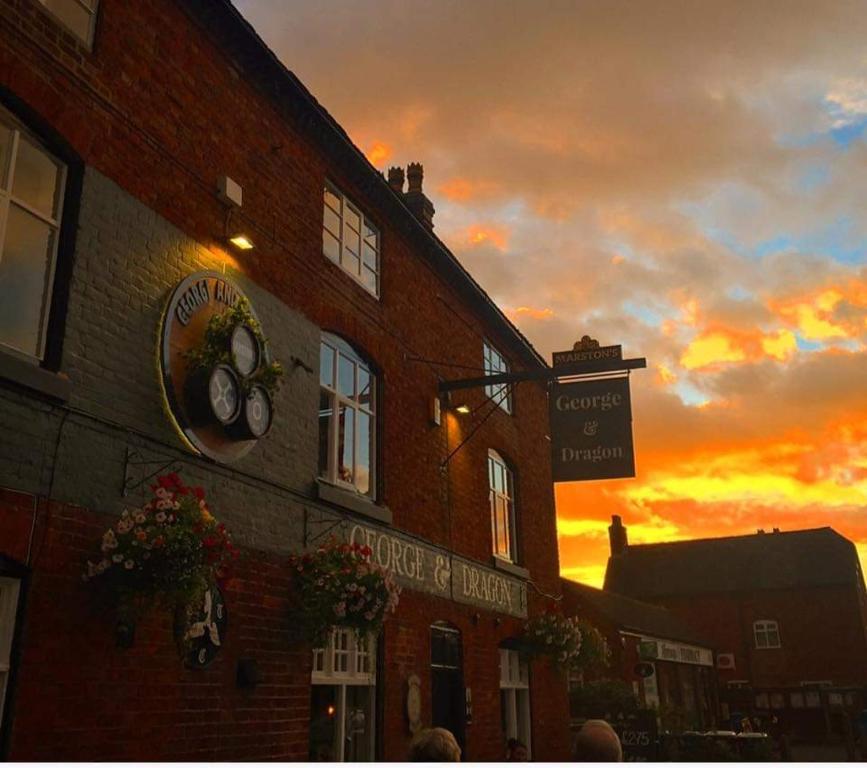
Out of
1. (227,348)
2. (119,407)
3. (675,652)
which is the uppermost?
(227,348)

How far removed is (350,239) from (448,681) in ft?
21.4

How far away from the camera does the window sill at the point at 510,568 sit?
15.2 m

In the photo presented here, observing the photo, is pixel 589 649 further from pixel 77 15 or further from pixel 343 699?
pixel 77 15

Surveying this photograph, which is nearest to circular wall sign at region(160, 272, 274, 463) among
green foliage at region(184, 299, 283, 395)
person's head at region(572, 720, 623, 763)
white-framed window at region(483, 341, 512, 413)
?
green foliage at region(184, 299, 283, 395)

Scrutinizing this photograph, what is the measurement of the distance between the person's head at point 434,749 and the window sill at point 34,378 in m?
3.73

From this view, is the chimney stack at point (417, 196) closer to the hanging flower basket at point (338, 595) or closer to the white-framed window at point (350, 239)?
the white-framed window at point (350, 239)

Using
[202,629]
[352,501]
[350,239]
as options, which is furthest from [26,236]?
[350,239]

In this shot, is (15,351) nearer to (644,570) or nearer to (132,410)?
(132,410)

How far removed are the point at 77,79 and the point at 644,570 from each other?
50776 mm

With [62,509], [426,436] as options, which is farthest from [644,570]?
[62,509]

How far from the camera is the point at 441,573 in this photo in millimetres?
12906

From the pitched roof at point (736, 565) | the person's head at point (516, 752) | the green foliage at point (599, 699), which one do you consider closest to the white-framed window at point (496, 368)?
the person's head at point (516, 752)

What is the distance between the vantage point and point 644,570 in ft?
175

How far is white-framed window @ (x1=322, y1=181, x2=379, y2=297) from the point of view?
1142cm
